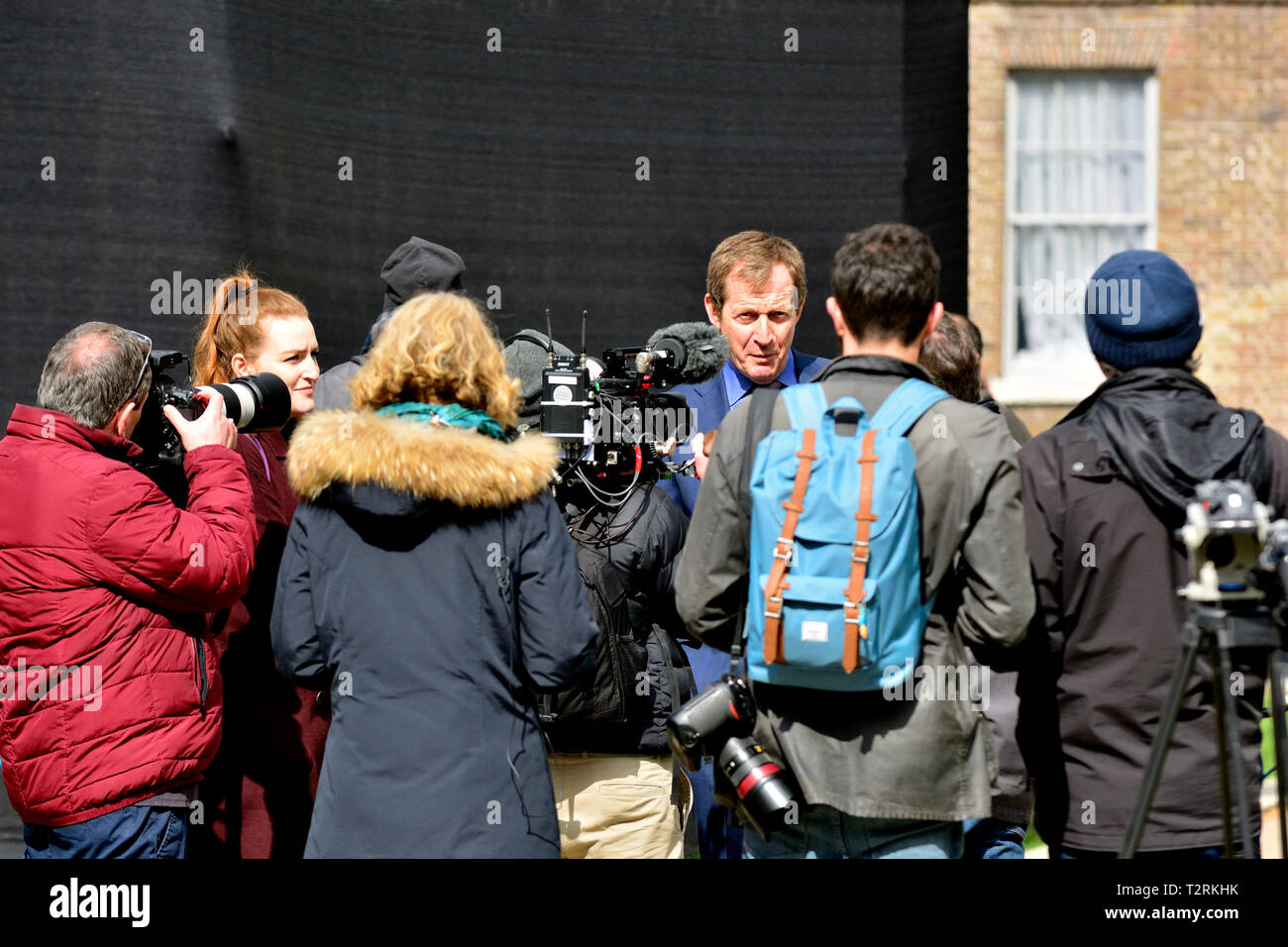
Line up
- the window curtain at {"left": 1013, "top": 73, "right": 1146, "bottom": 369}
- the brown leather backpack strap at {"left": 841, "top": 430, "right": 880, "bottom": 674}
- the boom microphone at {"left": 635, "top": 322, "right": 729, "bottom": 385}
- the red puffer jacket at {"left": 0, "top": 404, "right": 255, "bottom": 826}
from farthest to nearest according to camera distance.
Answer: the window curtain at {"left": 1013, "top": 73, "right": 1146, "bottom": 369} < the boom microphone at {"left": 635, "top": 322, "right": 729, "bottom": 385} < the red puffer jacket at {"left": 0, "top": 404, "right": 255, "bottom": 826} < the brown leather backpack strap at {"left": 841, "top": 430, "right": 880, "bottom": 674}

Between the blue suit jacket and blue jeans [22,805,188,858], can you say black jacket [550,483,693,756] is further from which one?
blue jeans [22,805,188,858]

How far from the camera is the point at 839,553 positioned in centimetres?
225

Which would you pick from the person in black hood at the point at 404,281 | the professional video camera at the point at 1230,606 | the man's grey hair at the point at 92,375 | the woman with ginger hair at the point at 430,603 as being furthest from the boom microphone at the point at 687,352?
the professional video camera at the point at 1230,606

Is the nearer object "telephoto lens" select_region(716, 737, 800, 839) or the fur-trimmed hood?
"telephoto lens" select_region(716, 737, 800, 839)

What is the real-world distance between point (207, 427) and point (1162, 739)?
1.98 meters

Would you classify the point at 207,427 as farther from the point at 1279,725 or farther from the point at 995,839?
the point at 1279,725

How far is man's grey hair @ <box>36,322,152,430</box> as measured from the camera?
2.81m

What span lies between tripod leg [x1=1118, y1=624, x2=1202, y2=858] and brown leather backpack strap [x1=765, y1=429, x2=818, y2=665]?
63 cm

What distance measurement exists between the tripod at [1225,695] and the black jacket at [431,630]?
0.98 metres

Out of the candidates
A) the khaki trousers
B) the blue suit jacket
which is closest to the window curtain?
the blue suit jacket

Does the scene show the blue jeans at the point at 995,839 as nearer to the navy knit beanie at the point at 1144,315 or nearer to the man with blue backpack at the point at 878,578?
the man with blue backpack at the point at 878,578

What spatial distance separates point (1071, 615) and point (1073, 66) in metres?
8.73

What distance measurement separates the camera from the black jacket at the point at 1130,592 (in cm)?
246
